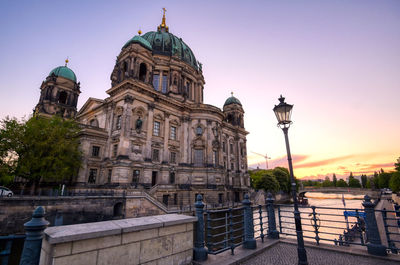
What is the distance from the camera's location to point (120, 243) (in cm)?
409

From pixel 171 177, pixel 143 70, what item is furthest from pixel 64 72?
pixel 171 177

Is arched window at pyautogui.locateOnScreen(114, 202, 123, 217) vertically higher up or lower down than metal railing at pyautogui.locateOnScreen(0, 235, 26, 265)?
higher up

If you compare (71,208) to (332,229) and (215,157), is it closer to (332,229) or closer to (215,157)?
(215,157)

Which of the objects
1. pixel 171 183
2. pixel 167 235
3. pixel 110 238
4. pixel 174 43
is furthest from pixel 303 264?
pixel 174 43

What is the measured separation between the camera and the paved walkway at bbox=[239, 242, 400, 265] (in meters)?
5.87

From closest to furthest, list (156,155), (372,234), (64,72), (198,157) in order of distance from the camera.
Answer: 1. (372,234)
2. (156,155)
3. (198,157)
4. (64,72)

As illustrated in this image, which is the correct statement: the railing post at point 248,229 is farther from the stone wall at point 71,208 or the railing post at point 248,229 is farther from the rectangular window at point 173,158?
the rectangular window at point 173,158

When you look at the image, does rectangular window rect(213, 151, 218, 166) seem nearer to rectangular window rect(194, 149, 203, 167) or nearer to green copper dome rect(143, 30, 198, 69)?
rectangular window rect(194, 149, 203, 167)

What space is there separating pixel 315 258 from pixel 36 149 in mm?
27822

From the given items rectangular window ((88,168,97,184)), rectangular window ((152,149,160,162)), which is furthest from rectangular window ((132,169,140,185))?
rectangular window ((88,168,97,184))

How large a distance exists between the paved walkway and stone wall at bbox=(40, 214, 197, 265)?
2.33 metres

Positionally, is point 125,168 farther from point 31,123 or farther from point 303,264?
point 303,264

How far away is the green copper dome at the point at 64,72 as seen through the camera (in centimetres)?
4144

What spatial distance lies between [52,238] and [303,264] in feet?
19.2
